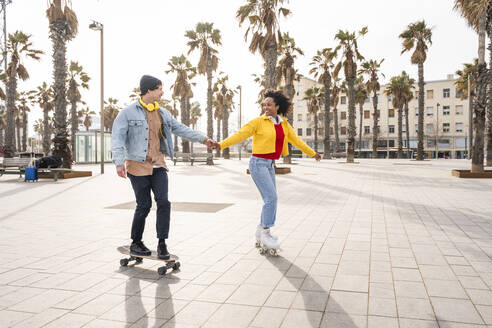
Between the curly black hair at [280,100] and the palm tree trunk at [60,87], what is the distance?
14918 millimetres

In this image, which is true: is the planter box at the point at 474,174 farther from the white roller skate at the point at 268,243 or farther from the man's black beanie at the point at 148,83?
the man's black beanie at the point at 148,83

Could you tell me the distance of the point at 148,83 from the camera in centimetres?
407

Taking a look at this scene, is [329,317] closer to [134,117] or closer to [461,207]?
[134,117]

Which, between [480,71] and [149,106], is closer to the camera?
[149,106]

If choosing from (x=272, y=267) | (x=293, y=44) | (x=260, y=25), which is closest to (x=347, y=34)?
(x=293, y=44)

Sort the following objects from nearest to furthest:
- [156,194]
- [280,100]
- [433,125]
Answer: [156,194], [280,100], [433,125]

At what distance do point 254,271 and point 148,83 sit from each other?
87.4 inches

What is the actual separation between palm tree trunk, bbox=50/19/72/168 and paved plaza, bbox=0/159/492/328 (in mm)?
10228

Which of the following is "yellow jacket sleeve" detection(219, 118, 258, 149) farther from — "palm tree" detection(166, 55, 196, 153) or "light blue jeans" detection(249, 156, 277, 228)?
"palm tree" detection(166, 55, 196, 153)

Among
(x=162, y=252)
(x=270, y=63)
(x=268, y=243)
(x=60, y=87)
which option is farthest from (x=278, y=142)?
(x=270, y=63)

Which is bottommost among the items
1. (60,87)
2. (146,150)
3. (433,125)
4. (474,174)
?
(474,174)

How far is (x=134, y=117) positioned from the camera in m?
3.94

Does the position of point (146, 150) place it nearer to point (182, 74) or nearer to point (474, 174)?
point (474, 174)

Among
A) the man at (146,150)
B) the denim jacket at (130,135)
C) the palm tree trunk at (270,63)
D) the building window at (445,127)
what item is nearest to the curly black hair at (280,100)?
the man at (146,150)
